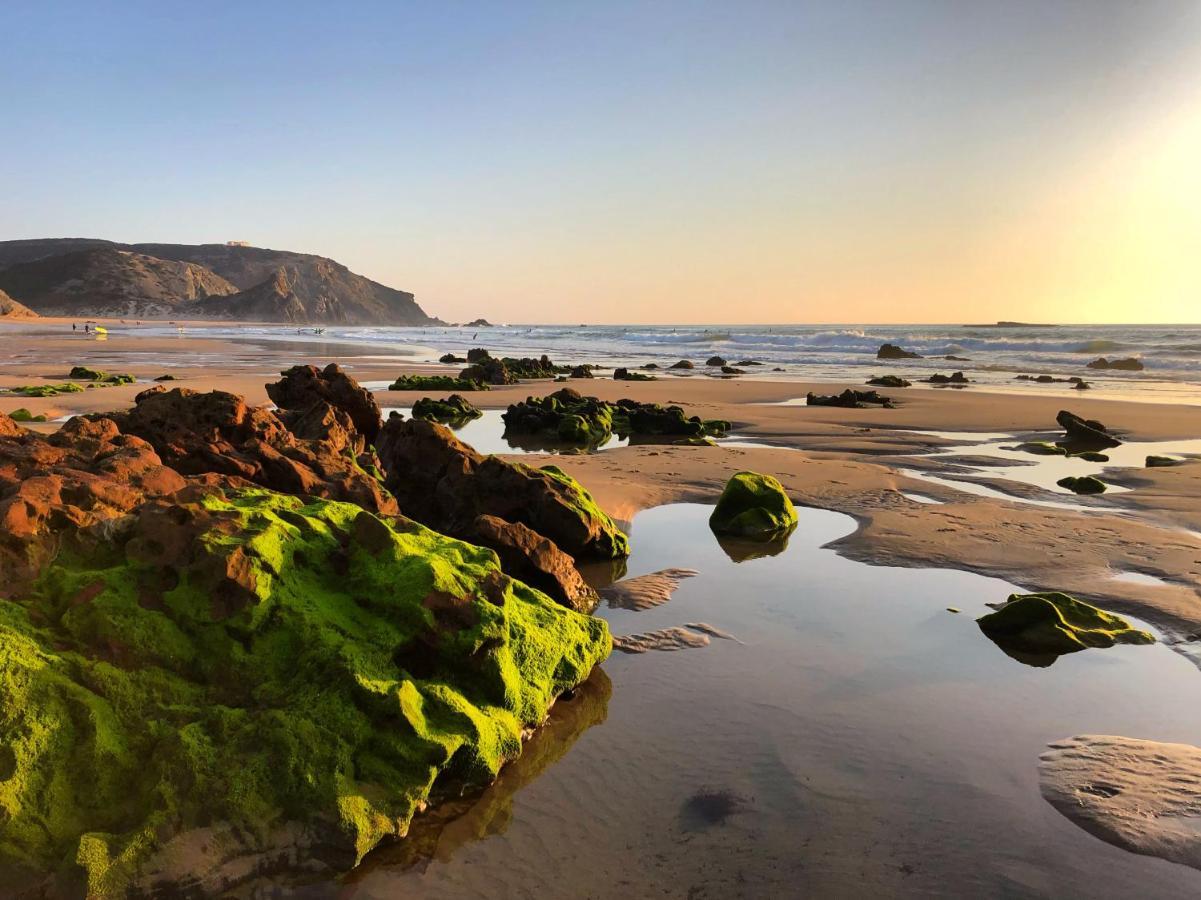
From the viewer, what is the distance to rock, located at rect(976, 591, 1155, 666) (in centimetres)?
538

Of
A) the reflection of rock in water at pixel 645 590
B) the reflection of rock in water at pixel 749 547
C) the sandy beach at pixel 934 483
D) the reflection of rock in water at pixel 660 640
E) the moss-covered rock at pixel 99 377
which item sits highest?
the moss-covered rock at pixel 99 377

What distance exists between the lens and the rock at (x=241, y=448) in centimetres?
613

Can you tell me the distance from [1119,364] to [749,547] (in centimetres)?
4194

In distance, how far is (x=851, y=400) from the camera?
821 inches

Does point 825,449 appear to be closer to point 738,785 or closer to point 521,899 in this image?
point 738,785

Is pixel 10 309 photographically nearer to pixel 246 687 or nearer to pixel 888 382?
pixel 888 382

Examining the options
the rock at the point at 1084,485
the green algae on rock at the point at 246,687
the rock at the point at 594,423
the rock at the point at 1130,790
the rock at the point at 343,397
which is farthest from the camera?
the rock at the point at 594,423

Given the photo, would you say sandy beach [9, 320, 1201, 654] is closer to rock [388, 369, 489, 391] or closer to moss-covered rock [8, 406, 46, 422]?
moss-covered rock [8, 406, 46, 422]

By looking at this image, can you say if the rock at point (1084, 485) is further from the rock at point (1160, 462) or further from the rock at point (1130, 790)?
the rock at point (1130, 790)

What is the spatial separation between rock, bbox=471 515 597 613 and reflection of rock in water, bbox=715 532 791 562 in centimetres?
201

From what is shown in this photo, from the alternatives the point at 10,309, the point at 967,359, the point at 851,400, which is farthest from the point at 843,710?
the point at 10,309

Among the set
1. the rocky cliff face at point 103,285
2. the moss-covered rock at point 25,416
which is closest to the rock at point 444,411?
the moss-covered rock at point 25,416

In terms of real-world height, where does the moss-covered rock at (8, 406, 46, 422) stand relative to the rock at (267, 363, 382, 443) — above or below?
below

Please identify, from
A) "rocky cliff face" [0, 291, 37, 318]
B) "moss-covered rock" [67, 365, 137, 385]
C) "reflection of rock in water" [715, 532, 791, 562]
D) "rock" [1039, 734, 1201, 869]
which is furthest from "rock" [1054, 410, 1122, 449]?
"rocky cliff face" [0, 291, 37, 318]
